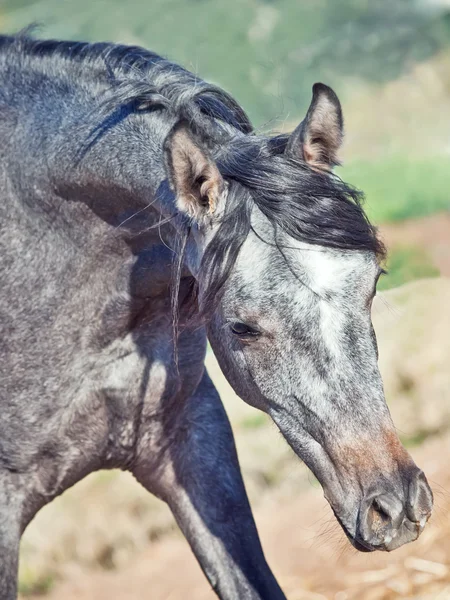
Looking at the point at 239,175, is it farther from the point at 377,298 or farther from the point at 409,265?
the point at 409,265

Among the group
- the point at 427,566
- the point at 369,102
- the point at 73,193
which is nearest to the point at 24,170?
the point at 73,193


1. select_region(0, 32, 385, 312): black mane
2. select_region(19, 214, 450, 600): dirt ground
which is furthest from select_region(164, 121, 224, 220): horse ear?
select_region(19, 214, 450, 600): dirt ground

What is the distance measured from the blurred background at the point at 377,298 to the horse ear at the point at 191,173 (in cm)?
50

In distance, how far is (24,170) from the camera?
151 inches

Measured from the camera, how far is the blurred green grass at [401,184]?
9.60m

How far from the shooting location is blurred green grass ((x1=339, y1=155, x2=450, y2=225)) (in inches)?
378

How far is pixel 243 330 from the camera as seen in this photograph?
10.3 feet

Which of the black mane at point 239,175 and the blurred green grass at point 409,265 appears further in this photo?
the blurred green grass at point 409,265

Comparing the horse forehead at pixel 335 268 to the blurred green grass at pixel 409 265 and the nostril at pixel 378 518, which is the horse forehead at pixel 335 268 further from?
the blurred green grass at pixel 409 265

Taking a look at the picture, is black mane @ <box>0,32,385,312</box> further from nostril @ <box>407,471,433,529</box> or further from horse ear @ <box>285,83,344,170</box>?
nostril @ <box>407,471,433,529</box>

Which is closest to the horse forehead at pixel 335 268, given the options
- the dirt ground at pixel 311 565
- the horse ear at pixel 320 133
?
the horse ear at pixel 320 133

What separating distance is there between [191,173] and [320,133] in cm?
46

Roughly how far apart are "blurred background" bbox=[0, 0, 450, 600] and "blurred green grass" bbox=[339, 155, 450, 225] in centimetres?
2

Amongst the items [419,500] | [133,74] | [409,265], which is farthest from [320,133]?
[409,265]
